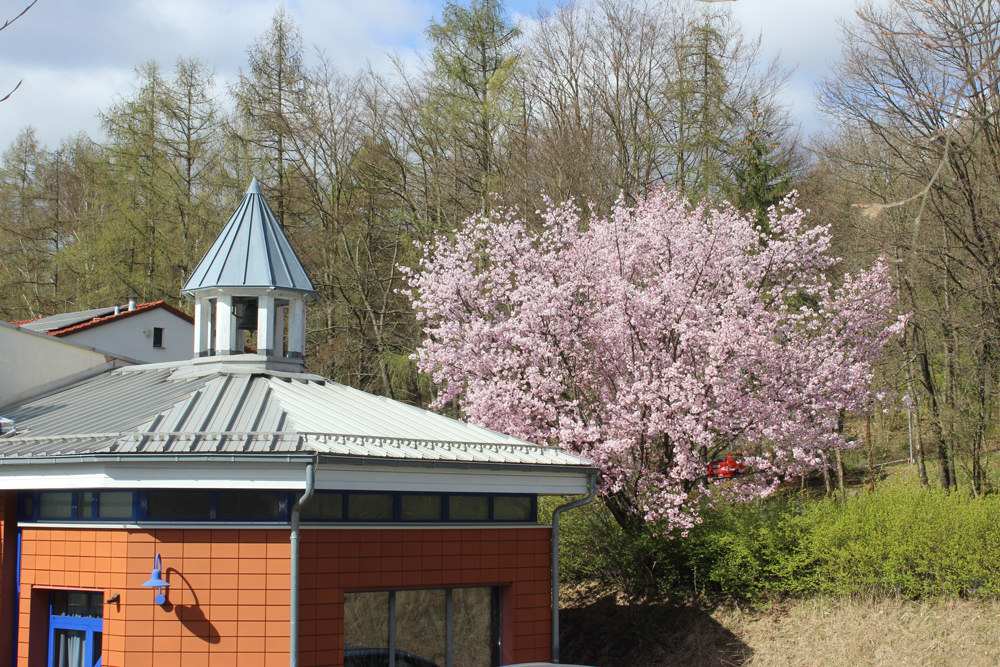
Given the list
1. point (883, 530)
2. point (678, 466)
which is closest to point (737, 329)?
point (678, 466)

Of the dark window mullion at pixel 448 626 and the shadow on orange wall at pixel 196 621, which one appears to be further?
the dark window mullion at pixel 448 626

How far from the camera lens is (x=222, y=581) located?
1145 centimetres

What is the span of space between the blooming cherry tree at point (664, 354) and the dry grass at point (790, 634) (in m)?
1.76

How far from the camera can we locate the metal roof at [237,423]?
11.6m

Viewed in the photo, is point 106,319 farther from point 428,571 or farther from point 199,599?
point 428,571

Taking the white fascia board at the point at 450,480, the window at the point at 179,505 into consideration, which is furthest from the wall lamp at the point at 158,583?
the white fascia board at the point at 450,480

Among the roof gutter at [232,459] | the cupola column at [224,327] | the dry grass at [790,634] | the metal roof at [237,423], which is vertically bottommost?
the dry grass at [790,634]

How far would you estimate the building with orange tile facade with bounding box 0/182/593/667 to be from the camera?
11.3 meters

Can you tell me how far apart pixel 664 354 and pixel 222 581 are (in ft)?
29.2

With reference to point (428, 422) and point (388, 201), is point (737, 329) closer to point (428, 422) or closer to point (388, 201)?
point (428, 422)

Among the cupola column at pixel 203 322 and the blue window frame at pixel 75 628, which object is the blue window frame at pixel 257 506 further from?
the cupola column at pixel 203 322

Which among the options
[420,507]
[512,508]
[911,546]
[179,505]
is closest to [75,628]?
[179,505]

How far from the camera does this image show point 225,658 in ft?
37.0

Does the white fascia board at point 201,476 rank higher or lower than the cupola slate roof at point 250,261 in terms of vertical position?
lower
